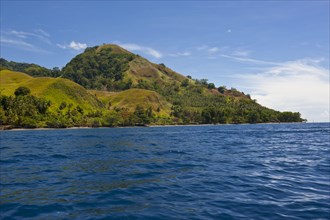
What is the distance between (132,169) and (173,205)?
13045 millimetres

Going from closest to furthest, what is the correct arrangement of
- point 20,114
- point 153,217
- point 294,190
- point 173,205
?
point 153,217, point 173,205, point 294,190, point 20,114

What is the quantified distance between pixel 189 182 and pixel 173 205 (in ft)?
20.1

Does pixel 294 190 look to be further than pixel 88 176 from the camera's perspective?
No

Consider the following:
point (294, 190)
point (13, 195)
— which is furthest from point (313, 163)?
point (13, 195)

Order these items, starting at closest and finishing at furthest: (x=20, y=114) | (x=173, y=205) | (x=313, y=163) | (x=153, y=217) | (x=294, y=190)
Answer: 1. (x=153, y=217)
2. (x=173, y=205)
3. (x=294, y=190)
4. (x=313, y=163)
5. (x=20, y=114)

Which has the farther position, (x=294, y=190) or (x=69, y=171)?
(x=69, y=171)

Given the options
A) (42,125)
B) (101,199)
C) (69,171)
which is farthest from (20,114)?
(101,199)

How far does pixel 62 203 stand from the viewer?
620 inches

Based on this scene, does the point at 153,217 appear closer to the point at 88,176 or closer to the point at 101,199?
the point at 101,199

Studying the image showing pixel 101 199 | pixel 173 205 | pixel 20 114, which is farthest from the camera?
pixel 20 114

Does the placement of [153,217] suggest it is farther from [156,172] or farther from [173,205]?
[156,172]

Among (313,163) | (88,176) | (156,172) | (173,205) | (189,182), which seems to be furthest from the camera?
(313,163)

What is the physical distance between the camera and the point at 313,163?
103 feet

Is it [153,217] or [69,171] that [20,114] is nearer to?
[69,171]
